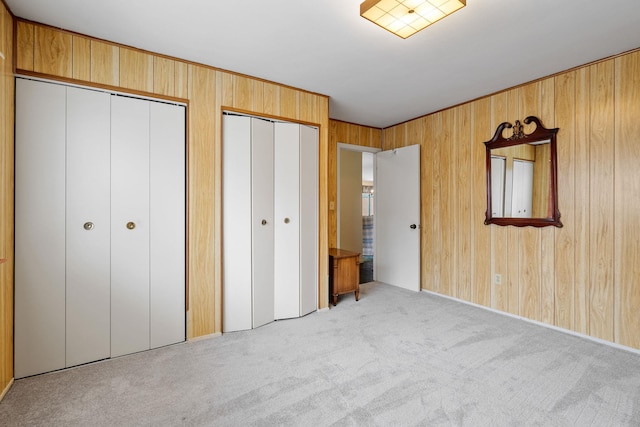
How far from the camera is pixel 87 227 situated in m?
2.23

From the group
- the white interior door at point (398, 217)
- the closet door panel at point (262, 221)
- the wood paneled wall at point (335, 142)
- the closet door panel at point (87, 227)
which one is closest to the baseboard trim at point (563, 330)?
the white interior door at point (398, 217)

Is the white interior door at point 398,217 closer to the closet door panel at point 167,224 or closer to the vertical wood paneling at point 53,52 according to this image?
the closet door panel at point 167,224

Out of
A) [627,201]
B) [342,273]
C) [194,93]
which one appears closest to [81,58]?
[194,93]

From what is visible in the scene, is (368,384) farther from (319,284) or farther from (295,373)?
(319,284)

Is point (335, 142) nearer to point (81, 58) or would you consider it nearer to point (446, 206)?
point (446, 206)

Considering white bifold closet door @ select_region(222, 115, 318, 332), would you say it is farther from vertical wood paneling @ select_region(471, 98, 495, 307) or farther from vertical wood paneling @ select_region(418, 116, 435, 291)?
vertical wood paneling @ select_region(471, 98, 495, 307)

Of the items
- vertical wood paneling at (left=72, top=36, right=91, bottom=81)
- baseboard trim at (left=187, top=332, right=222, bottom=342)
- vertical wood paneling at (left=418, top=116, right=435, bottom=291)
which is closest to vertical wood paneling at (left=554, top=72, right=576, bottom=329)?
vertical wood paneling at (left=418, top=116, right=435, bottom=291)

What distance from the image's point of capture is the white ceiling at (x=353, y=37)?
1898 mm

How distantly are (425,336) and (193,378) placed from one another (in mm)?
1946

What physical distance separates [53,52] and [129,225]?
1314mm

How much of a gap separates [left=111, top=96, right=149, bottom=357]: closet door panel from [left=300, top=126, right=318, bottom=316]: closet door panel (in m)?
1.44

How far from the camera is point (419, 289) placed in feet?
13.6

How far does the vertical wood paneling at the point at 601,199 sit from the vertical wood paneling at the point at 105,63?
396 cm

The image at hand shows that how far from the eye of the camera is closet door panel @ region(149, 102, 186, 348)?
97.7 inches
